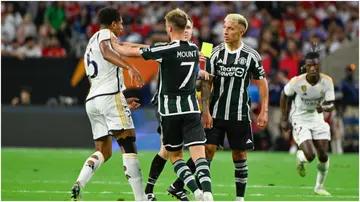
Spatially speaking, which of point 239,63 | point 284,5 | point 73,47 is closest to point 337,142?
point 284,5

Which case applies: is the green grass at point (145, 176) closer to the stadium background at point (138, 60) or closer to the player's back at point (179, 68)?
the stadium background at point (138, 60)

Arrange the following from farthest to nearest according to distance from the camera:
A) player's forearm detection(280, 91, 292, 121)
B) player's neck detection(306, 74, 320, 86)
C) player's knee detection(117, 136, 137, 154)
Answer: player's forearm detection(280, 91, 292, 121) → player's neck detection(306, 74, 320, 86) → player's knee detection(117, 136, 137, 154)

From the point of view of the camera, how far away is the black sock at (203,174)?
9.96 m

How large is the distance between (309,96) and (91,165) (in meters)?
4.80

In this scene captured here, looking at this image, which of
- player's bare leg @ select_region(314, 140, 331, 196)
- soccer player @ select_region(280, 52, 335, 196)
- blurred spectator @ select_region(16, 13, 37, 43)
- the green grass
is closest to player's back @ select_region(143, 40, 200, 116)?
the green grass

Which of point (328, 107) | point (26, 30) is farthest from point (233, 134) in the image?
point (26, 30)

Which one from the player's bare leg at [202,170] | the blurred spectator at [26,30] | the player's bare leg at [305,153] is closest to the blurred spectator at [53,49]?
the blurred spectator at [26,30]

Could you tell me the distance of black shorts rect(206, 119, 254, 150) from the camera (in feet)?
37.3

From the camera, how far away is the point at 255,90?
23.9m

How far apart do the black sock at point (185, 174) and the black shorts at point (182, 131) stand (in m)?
0.21

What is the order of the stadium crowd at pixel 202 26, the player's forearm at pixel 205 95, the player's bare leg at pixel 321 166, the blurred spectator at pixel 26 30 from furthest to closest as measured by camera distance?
the blurred spectator at pixel 26 30 < the stadium crowd at pixel 202 26 < the player's bare leg at pixel 321 166 < the player's forearm at pixel 205 95

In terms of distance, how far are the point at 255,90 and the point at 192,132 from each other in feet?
45.2

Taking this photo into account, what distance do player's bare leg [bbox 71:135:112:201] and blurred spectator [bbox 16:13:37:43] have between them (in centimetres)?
1494

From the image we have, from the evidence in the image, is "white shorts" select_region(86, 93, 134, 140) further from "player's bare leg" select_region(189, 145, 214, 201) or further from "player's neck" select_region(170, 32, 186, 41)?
"player's neck" select_region(170, 32, 186, 41)
